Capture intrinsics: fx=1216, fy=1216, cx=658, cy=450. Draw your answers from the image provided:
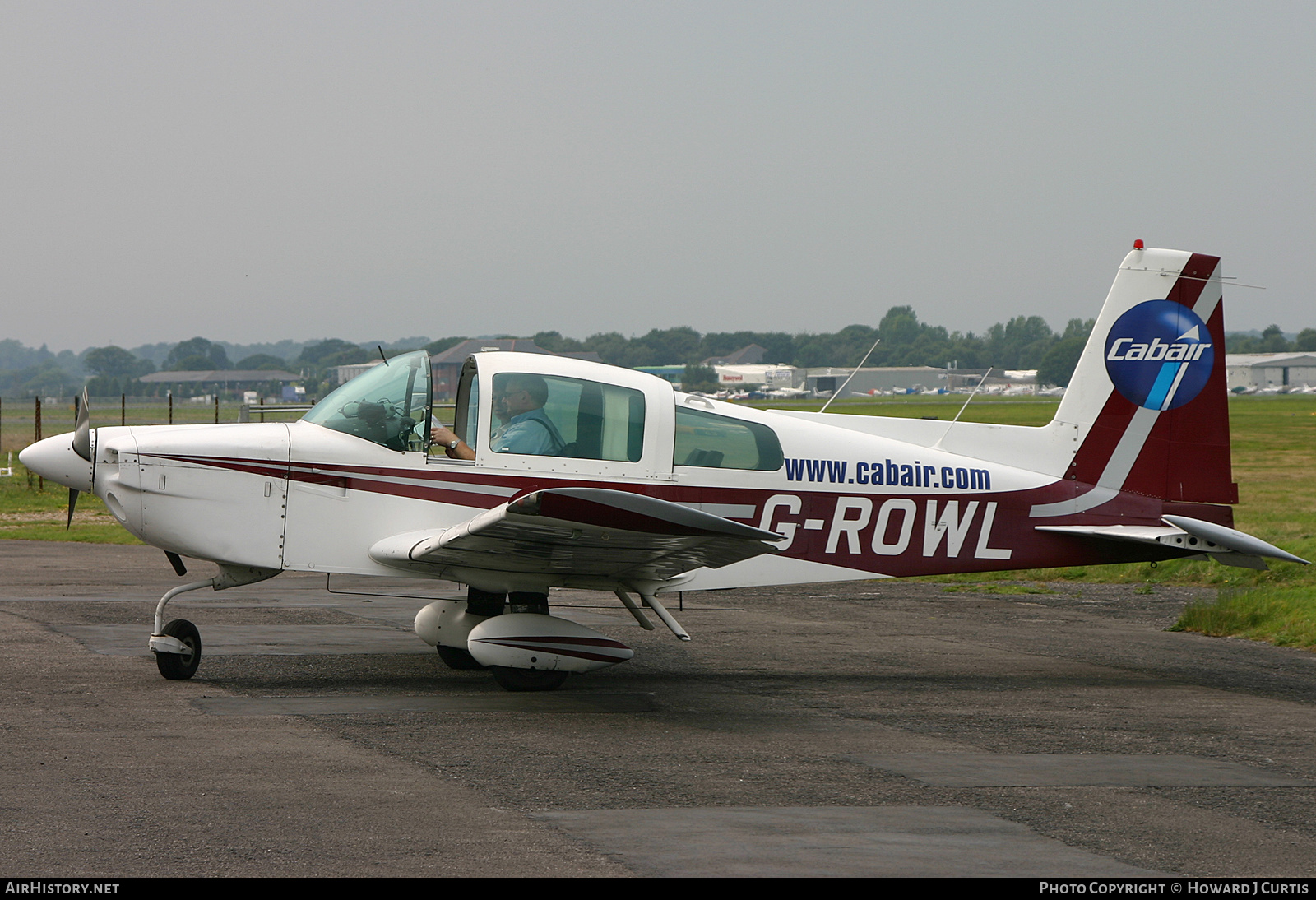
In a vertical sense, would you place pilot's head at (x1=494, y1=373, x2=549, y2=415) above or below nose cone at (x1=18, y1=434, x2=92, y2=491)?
above

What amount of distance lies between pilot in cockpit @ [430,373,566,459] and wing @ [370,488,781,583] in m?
0.72

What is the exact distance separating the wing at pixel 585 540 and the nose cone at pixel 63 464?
1920mm

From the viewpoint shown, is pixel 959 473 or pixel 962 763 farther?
pixel 959 473

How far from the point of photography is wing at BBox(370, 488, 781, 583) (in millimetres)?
6430

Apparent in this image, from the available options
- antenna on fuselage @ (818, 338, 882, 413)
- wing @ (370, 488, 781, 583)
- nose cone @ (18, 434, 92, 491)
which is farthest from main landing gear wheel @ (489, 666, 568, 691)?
antenna on fuselage @ (818, 338, 882, 413)

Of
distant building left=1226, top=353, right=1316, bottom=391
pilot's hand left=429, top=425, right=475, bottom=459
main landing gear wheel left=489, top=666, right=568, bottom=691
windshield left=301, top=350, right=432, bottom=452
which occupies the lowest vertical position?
main landing gear wheel left=489, top=666, right=568, bottom=691

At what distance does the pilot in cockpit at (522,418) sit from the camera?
8.04m

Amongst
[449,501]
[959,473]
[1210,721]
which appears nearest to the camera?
[1210,721]

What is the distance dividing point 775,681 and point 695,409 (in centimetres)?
198

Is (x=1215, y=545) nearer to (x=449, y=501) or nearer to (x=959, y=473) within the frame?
(x=959, y=473)

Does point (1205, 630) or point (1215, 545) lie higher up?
point (1215, 545)

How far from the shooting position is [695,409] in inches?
332

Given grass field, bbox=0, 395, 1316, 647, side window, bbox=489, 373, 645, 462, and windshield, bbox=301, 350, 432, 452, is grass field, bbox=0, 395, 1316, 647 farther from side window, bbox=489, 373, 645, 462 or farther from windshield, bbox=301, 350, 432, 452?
windshield, bbox=301, 350, 432, 452

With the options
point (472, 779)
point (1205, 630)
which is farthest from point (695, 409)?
point (1205, 630)
